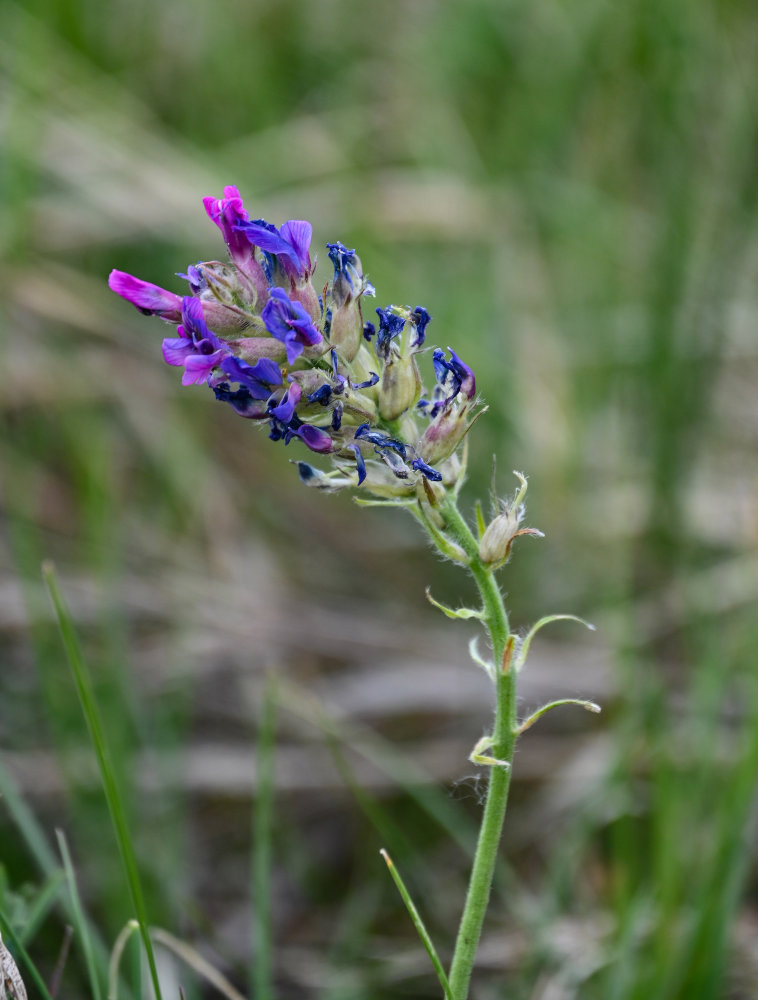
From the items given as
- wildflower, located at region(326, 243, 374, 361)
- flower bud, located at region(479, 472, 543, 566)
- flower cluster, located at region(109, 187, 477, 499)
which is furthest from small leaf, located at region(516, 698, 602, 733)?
wildflower, located at region(326, 243, 374, 361)

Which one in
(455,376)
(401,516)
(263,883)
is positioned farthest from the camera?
(401,516)

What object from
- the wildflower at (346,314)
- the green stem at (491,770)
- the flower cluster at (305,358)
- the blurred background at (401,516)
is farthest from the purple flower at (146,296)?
the blurred background at (401,516)

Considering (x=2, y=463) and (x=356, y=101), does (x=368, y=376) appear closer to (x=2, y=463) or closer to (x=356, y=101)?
(x=2, y=463)

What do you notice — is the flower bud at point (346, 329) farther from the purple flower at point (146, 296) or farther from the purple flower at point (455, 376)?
the purple flower at point (146, 296)

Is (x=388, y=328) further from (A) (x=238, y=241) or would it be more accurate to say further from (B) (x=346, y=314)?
(A) (x=238, y=241)

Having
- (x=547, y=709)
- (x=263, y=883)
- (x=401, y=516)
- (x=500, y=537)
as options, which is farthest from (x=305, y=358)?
(x=401, y=516)

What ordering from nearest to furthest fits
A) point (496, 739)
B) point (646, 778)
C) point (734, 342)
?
point (496, 739) < point (646, 778) < point (734, 342)

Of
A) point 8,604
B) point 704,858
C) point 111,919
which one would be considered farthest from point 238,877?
point 704,858

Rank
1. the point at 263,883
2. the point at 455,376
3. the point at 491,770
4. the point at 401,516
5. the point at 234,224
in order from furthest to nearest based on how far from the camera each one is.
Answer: the point at 401,516 → the point at 263,883 → the point at 455,376 → the point at 234,224 → the point at 491,770
